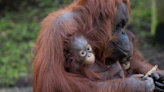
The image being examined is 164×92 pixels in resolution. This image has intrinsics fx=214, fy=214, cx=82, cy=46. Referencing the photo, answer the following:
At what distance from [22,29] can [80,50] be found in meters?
4.38

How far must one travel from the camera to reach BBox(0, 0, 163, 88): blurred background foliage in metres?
4.53

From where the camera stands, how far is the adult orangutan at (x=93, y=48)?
6.43 feet

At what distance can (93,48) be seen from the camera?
86.7 inches

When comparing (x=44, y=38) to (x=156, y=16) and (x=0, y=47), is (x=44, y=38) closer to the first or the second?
(x=0, y=47)

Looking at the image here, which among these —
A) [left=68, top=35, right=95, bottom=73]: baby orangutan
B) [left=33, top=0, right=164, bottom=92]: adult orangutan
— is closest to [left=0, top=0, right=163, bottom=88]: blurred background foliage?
[left=33, top=0, right=164, bottom=92]: adult orangutan

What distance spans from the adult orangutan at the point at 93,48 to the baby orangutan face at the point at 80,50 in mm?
83

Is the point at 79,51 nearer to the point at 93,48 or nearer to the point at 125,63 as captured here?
the point at 93,48

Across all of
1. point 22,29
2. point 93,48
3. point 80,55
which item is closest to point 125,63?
point 93,48

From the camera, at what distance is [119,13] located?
2258mm

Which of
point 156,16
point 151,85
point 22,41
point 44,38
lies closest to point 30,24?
point 22,41

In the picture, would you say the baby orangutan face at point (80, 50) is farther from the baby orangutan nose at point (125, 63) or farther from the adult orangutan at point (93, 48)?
the baby orangutan nose at point (125, 63)

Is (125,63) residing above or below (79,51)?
below

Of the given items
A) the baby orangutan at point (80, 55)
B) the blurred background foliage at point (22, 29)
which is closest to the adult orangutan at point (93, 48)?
the baby orangutan at point (80, 55)

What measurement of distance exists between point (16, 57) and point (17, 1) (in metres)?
3.15
